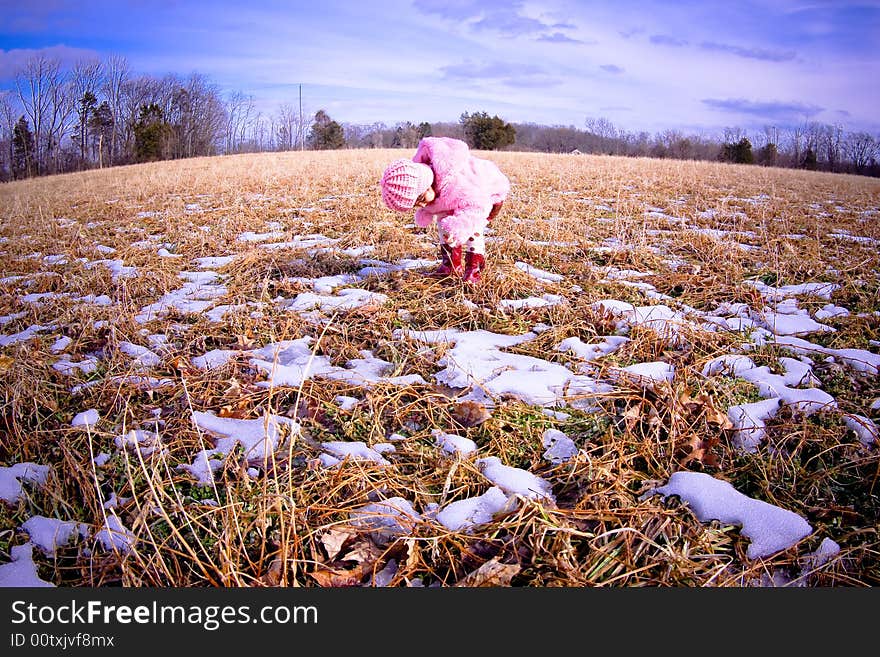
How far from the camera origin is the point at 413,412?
2234mm

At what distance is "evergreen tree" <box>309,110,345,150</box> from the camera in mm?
40125

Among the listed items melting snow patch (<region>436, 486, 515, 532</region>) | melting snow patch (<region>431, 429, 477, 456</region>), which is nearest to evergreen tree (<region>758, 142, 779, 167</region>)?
melting snow patch (<region>431, 429, 477, 456</region>)

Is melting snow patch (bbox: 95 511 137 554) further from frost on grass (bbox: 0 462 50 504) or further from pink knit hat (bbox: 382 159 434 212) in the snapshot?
pink knit hat (bbox: 382 159 434 212)

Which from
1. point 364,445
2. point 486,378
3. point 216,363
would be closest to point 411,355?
point 486,378

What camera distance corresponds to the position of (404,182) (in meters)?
3.28

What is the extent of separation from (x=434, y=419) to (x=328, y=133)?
140 ft

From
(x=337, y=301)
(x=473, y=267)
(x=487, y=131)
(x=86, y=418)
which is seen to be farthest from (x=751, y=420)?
(x=487, y=131)

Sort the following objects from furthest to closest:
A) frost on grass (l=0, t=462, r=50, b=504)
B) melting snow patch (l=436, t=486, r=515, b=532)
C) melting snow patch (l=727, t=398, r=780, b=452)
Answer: melting snow patch (l=727, t=398, r=780, b=452) → frost on grass (l=0, t=462, r=50, b=504) → melting snow patch (l=436, t=486, r=515, b=532)

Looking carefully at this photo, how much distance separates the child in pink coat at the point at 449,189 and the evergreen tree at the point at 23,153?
2297 centimetres

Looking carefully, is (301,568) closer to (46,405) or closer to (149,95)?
(46,405)

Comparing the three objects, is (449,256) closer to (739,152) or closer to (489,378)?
(489,378)

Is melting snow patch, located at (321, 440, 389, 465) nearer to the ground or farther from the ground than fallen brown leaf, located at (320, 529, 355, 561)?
farther from the ground

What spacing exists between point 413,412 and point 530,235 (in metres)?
3.83

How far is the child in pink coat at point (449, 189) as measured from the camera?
331 cm
